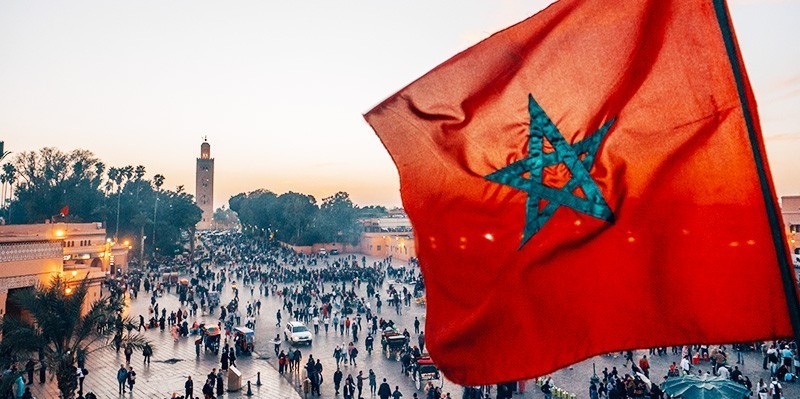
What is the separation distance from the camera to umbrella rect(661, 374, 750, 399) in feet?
42.1

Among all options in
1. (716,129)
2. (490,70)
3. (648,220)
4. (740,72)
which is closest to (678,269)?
(648,220)

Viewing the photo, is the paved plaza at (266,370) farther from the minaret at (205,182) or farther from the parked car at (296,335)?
the minaret at (205,182)

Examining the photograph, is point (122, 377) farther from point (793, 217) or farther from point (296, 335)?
point (793, 217)

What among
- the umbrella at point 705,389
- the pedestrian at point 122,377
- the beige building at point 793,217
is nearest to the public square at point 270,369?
the pedestrian at point 122,377

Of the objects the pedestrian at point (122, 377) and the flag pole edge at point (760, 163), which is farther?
the pedestrian at point (122, 377)

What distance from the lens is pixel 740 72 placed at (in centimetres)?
356

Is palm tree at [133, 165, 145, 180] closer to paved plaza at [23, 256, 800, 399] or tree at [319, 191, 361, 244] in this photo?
tree at [319, 191, 361, 244]

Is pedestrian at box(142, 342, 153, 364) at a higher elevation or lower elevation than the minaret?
lower

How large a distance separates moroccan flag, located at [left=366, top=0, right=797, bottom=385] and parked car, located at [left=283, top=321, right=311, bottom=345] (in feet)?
73.0

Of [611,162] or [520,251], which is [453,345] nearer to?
[520,251]

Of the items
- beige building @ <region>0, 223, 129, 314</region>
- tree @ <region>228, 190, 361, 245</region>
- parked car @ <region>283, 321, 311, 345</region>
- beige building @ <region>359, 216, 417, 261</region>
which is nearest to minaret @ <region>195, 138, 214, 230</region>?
tree @ <region>228, 190, 361, 245</region>

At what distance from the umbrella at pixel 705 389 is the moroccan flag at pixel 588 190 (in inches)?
428

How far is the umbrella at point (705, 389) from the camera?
12.8m

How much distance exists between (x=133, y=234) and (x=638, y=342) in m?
67.6
